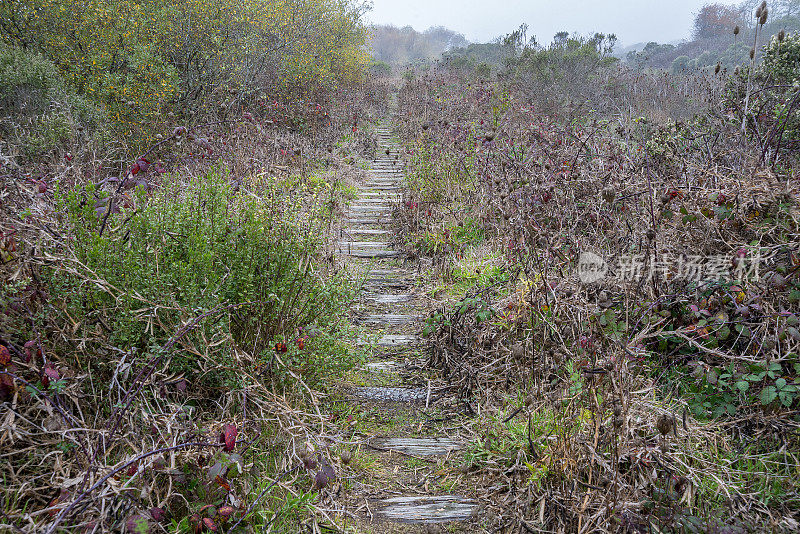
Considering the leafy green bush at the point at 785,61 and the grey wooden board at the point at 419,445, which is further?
the leafy green bush at the point at 785,61

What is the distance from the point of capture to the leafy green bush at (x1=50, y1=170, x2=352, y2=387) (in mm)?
2443

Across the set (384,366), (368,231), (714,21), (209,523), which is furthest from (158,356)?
(714,21)

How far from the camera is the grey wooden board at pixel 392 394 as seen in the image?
12.1 ft

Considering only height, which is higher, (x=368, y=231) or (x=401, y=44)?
(x=401, y=44)

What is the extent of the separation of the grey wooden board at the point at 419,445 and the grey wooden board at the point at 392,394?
46cm

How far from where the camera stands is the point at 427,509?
8.70ft

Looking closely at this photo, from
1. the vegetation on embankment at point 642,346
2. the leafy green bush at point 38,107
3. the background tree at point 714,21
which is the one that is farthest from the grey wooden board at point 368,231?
the background tree at point 714,21

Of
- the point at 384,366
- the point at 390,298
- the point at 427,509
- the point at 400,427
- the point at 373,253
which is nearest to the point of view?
the point at 427,509

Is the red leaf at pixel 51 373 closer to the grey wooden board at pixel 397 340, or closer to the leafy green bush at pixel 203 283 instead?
the leafy green bush at pixel 203 283

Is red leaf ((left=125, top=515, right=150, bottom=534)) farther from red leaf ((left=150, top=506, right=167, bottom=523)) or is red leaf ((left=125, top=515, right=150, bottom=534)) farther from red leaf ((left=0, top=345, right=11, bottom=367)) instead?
red leaf ((left=0, top=345, right=11, bottom=367))

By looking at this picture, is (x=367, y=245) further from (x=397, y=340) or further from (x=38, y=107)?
(x=38, y=107)

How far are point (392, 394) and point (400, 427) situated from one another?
1.24 ft

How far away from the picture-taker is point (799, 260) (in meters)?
2.76

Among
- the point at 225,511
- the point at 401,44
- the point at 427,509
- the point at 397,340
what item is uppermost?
the point at 401,44
